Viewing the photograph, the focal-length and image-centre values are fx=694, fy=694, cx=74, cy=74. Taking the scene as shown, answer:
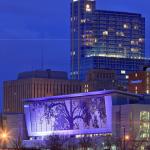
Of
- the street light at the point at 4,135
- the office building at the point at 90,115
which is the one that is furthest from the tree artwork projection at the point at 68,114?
the street light at the point at 4,135

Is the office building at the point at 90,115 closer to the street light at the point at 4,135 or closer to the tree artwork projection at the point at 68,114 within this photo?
the tree artwork projection at the point at 68,114

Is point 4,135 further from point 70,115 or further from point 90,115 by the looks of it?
point 90,115

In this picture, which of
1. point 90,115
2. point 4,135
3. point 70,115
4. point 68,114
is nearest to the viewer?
point 90,115

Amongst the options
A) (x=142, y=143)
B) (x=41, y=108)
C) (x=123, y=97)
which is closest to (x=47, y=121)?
(x=41, y=108)

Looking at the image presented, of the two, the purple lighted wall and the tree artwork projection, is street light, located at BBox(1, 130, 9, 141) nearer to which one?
the purple lighted wall

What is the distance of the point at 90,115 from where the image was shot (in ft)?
576

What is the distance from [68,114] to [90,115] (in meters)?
9.28

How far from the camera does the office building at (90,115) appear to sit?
161 metres

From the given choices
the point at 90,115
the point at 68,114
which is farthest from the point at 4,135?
the point at 90,115

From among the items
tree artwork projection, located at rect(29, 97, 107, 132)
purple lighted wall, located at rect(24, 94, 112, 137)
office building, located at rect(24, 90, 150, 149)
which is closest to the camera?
office building, located at rect(24, 90, 150, 149)

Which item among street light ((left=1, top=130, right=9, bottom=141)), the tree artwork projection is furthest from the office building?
street light ((left=1, top=130, right=9, bottom=141))

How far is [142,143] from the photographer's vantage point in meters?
145

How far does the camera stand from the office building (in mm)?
161125

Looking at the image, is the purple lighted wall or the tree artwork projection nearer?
the purple lighted wall
